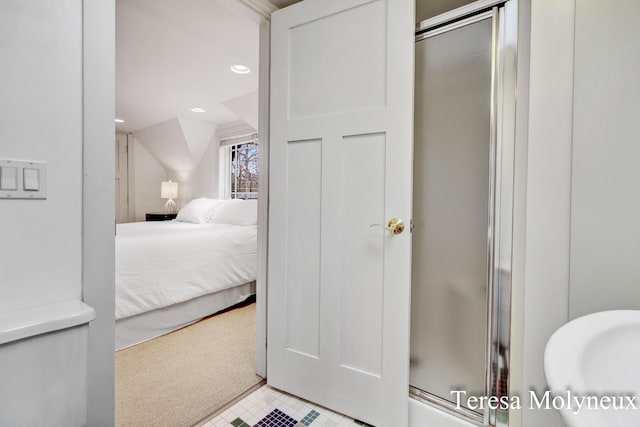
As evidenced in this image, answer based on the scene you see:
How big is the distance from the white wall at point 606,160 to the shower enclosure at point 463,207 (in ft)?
0.66

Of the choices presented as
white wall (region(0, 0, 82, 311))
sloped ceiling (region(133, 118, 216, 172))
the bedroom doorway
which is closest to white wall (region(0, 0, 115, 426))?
white wall (region(0, 0, 82, 311))

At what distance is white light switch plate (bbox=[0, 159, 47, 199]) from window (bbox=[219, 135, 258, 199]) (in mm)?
3355

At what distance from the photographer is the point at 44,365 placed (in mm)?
732

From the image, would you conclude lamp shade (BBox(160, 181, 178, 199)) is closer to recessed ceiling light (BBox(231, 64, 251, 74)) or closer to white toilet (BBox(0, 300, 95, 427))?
recessed ceiling light (BBox(231, 64, 251, 74))

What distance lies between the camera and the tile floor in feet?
4.36

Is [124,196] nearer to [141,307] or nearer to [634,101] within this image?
[141,307]

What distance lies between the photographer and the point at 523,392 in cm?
106

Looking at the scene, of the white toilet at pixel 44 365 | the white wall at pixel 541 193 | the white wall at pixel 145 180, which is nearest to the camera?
the white toilet at pixel 44 365

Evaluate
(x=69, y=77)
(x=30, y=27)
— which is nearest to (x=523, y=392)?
(x=69, y=77)

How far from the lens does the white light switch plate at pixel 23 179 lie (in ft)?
2.52

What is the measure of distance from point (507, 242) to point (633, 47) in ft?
2.37

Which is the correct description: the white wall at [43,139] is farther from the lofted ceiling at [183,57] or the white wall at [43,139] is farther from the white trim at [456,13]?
the white trim at [456,13]

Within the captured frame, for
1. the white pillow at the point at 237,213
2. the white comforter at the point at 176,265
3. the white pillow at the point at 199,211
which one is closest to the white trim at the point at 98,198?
the white comforter at the point at 176,265

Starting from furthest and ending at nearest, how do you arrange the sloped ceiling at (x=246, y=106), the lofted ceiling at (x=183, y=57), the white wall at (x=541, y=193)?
the sloped ceiling at (x=246, y=106), the lofted ceiling at (x=183, y=57), the white wall at (x=541, y=193)
